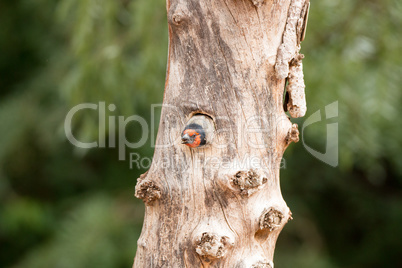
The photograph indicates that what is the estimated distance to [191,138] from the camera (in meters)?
0.92

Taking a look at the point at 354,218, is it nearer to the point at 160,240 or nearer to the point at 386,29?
the point at 386,29

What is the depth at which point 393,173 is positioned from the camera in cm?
336

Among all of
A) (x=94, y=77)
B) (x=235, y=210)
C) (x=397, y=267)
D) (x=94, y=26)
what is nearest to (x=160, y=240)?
(x=235, y=210)

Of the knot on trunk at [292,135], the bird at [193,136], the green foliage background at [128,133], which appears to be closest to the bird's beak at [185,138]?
the bird at [193,136]

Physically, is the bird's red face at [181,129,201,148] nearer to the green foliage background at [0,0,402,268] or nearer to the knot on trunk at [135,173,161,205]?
the knot on trunk at [135,173,161,205]

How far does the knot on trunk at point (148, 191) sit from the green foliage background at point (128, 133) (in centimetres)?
112

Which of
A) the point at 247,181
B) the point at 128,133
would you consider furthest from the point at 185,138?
the point at 128,133

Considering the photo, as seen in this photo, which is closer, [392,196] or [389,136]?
[389,136]

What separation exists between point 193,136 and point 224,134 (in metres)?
0.07

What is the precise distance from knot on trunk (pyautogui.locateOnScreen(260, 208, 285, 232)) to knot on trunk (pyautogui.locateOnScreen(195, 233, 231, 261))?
0.25 ft

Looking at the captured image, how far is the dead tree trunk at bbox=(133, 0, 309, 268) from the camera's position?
940 mm

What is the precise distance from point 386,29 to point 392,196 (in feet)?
5.54

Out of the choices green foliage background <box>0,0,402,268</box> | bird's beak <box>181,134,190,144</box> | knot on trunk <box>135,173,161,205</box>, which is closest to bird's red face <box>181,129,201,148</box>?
bird's beak <box>181,134,190,144</box>

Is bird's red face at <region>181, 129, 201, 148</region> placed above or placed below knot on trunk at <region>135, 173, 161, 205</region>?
above
